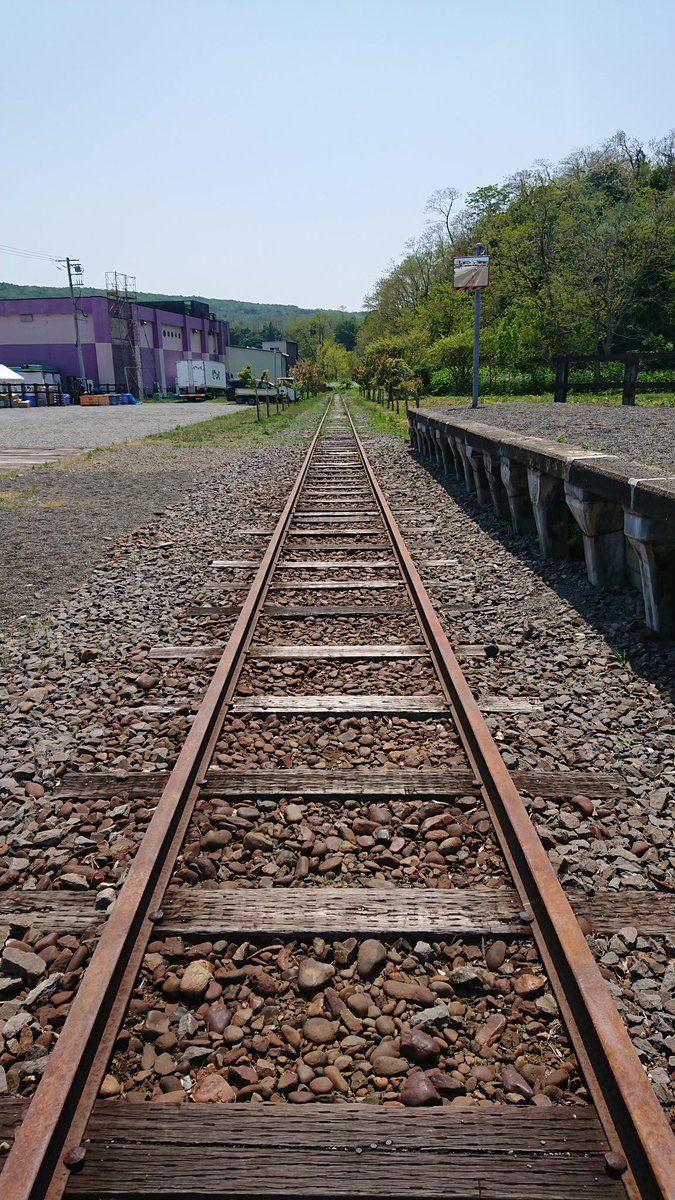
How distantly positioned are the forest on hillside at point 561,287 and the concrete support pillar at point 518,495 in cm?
2291

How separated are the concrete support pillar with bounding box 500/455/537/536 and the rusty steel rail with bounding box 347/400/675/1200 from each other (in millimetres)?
5413

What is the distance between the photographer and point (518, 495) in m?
8.77

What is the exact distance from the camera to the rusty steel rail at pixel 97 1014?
171cm

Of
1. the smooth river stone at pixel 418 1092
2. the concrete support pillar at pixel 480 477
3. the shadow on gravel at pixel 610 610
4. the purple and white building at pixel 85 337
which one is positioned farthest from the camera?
the purple and white building at pixel 85 337

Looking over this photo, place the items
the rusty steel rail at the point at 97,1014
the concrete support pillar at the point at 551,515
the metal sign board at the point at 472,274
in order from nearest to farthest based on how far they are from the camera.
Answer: the rusty steel rail at the point at 97,1014, the concrete support pillar at the point at 551,515, the metal sign board at the point at 472,274

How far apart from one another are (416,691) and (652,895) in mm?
1951

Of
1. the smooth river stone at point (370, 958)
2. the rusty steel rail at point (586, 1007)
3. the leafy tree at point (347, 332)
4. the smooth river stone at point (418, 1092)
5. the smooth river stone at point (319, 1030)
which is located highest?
the leafy tree at point (347, 332)

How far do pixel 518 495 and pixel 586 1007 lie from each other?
7.15m

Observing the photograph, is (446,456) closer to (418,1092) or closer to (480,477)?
(480,477)

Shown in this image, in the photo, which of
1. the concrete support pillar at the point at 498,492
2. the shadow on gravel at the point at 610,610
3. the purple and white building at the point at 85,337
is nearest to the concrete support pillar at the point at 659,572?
the shadow on gravel at the point at 610,610

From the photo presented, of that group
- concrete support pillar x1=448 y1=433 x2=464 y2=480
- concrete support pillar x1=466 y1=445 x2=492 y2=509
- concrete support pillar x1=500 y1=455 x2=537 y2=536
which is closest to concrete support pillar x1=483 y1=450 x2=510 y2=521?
concrete support pillar x1=500 y1=455 x2=537 y2=536

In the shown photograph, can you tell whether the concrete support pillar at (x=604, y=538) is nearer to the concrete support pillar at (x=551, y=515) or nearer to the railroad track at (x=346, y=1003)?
the concrete support pillar at (x=551, y=515)

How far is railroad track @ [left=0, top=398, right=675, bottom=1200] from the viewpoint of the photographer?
1.76 m

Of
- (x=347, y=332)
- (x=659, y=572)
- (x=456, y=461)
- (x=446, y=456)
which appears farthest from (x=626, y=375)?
(x=347, y=332)
